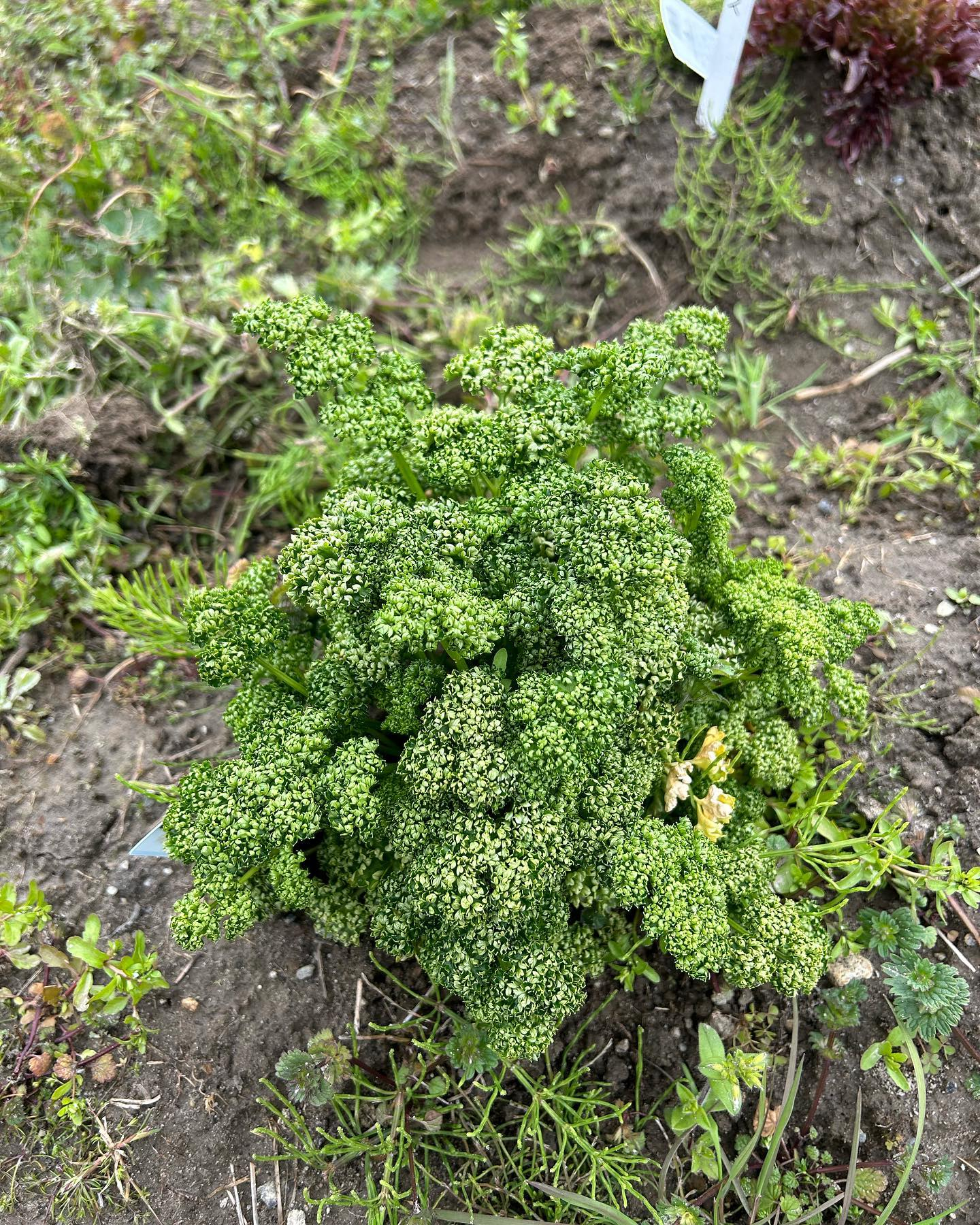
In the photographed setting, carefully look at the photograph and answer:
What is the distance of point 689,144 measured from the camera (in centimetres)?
306

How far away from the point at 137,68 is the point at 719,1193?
428cm

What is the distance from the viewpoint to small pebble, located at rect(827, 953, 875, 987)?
207cm

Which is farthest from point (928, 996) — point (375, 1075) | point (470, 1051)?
point (375, 1075)

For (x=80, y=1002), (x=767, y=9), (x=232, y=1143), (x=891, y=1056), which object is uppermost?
(x=767, y=9)

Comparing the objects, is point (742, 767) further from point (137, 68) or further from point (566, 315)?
point (137, 68)

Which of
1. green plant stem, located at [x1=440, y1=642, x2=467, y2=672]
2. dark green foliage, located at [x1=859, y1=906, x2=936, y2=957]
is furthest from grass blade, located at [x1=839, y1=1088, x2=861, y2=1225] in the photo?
green plant stem, located at [x1=440, y1=642, x2=467, y2=672]

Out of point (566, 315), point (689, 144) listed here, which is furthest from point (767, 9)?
point (566, 315)

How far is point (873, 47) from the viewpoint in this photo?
2830 millimetres

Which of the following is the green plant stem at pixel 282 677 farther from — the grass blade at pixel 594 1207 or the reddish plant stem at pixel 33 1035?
the grass blade at pixel 594 1207

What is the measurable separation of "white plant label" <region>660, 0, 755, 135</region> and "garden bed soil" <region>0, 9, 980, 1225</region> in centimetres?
41

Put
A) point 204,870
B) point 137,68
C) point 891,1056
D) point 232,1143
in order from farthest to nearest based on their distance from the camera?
point 137,68, point 232,1143, point 891,1056, point 204,870

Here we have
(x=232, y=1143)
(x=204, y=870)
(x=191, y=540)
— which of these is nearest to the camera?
(x=204, y=870)

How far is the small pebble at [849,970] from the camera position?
2.07 metres

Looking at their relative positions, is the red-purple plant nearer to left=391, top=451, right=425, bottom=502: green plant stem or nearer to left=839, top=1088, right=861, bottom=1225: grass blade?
left=391, top=451, right=425, bottom=502: green plant stem
